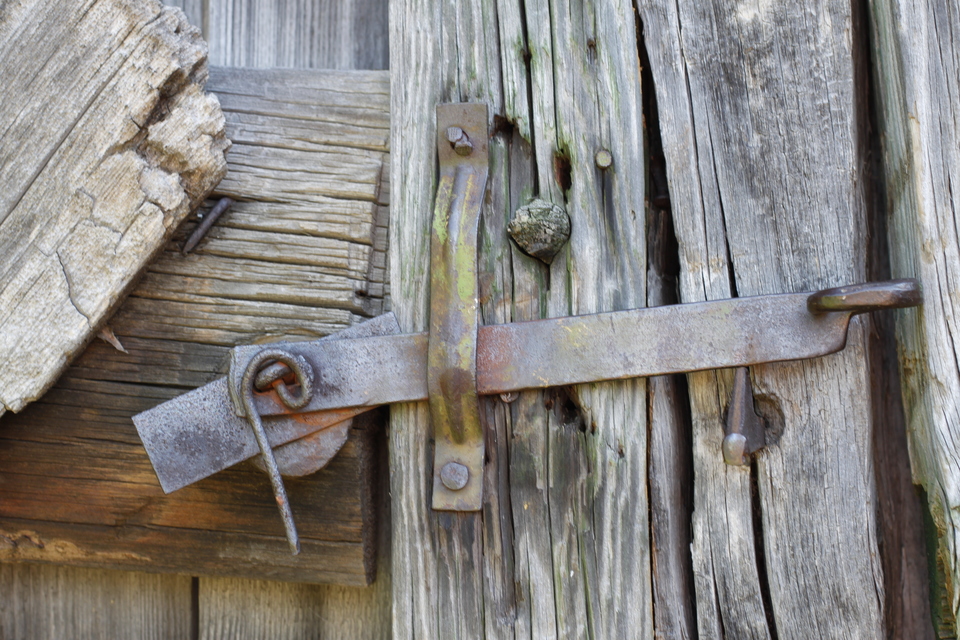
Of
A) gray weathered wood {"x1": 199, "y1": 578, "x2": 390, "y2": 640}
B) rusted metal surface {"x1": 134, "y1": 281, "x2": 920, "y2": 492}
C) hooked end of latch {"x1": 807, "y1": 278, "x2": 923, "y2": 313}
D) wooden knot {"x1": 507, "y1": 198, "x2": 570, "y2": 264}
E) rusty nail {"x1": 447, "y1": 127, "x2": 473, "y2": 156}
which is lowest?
gray weathered wood {"x1": 199, "y1": 578, "x2": 390, "y2": 640}

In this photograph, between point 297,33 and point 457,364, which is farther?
point 297,33

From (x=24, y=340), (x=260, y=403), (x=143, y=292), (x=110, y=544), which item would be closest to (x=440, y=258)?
(x=260, y=403)

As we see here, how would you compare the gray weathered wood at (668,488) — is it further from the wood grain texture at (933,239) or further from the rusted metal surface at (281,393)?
the rusted metal surface at (281,393)

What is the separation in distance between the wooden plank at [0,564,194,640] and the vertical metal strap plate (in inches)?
23.2

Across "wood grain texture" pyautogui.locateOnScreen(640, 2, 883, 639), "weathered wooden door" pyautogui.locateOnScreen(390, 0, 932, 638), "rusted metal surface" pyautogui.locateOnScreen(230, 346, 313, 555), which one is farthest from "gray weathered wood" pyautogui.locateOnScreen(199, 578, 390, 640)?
"wood grain texture" pyautogui.locateOnScreen(640, 2, 883, 639)

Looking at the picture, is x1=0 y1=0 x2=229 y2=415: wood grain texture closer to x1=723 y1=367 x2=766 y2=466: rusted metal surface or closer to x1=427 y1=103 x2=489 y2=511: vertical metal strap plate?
x1=427 y1=103 x2=489 y2=511: vertical metal strap plate

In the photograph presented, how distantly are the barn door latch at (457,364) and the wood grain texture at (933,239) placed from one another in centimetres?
7

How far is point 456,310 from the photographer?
3.02 feet

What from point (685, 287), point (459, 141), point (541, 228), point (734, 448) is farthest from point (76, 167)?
point (734, 448)

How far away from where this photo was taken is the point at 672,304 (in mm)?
933

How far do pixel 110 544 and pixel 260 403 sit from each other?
405mm

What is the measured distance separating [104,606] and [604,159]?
45.3 inches

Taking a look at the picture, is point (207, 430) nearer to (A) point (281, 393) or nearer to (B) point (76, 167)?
(A) point (281, 393)

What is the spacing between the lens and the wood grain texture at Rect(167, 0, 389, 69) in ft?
3.86
